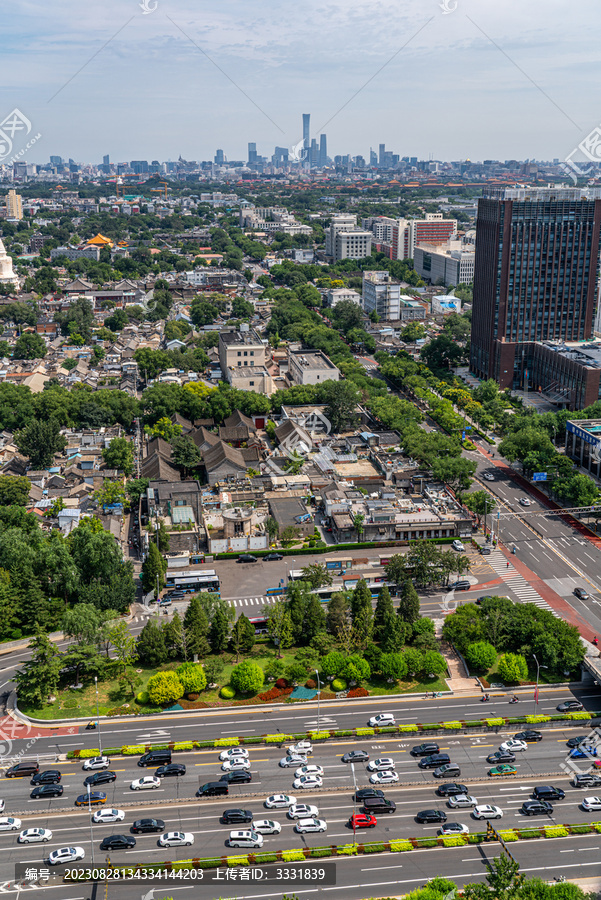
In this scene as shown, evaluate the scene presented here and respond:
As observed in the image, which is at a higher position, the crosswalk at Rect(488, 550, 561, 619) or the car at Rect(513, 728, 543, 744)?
the crosswalk at Rect(488, 550, 561, 619)

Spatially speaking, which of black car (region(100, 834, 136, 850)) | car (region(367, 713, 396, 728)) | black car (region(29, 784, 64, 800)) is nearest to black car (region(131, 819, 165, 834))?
black car (region(100, 834, 136, 850))

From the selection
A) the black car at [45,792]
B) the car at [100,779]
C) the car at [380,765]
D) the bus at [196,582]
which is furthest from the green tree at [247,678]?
the bus at [196,582]

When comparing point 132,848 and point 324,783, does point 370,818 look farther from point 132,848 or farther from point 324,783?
point 132,848

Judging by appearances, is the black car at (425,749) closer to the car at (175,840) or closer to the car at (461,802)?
the car at (461,802)

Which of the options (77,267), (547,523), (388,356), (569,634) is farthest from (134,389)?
(77,267)

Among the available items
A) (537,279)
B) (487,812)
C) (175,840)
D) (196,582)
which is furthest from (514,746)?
(537,279)

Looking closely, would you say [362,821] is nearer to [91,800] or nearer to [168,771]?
[168,771]

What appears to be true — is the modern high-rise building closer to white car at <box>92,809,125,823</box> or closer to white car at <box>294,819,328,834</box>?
white car at <box>294,819,328,834</box>
